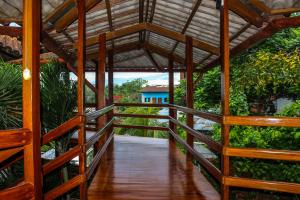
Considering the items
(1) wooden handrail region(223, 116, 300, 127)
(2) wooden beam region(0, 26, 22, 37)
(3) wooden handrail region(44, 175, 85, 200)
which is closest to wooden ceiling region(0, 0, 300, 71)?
(2) wooden beam region(0, 26, 22, 37)

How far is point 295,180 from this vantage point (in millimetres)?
5203

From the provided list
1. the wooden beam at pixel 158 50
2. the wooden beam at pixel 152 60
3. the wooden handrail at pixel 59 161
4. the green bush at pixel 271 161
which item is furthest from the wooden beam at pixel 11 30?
the wooden beam at pixel 152 60

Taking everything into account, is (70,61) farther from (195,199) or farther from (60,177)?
(195,199)

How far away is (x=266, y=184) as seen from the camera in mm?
2707

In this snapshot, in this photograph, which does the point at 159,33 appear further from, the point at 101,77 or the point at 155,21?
the point at 101,77

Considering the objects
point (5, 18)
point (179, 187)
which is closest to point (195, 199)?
point (179, 187)

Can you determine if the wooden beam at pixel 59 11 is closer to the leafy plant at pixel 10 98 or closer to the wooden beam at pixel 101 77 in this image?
the leafy plant at pixel 10 98

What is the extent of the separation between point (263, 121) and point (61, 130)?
187cm

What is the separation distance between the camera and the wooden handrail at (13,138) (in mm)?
1585

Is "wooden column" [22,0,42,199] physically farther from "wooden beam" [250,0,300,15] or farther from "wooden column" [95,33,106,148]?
"wooden column" [95,33,106,148]

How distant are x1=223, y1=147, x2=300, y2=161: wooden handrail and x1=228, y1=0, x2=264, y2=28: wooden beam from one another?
164cm

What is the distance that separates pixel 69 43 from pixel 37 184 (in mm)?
4784

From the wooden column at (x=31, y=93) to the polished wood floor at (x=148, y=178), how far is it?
168cm

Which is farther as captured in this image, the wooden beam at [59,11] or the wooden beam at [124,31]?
the wooden beam at [124,31]
